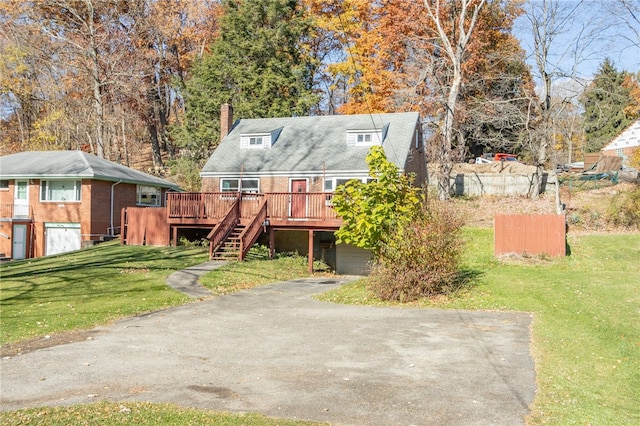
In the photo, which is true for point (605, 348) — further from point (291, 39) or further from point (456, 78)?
point (291, 39)

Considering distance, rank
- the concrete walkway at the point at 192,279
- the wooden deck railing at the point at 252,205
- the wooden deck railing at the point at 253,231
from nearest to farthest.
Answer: the concrete walkway at the point at 192,279, the wooden deck railing at the point at 253,231, the wooden deck railing at the point at 252,205

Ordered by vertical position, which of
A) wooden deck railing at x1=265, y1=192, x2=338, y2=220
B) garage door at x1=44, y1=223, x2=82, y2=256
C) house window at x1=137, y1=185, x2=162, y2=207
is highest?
house window at x1=137, y1=185, x2=162, y2=207

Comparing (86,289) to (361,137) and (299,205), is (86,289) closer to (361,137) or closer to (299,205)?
(299,205)

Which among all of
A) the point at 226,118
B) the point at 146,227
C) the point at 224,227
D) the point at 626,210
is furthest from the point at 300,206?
the point at 626,210

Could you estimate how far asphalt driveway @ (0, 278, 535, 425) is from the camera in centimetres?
634

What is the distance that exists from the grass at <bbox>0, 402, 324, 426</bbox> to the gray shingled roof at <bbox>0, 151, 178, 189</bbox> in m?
24.6

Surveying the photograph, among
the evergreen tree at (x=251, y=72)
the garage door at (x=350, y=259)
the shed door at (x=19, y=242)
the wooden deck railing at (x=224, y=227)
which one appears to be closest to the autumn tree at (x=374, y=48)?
the evergreen tree at (x=251, y=72)

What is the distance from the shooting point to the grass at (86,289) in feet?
37.1

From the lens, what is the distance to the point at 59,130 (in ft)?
151

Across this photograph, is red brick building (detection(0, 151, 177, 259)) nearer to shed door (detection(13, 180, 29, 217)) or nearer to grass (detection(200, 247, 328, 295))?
shed door (detection(13, 180, 29, 217))

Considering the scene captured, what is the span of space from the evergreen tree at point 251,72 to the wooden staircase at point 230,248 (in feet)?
56.3

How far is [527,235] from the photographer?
20.7 meters

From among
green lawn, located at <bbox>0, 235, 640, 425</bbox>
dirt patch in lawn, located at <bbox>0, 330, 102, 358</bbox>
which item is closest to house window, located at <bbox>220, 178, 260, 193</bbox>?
green lawn, located at <bbox>0, 235, 640, 425</bbox>

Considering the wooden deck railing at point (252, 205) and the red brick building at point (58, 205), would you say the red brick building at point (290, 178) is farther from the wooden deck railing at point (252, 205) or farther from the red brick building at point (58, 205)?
the red brick building at point (58, 205)
